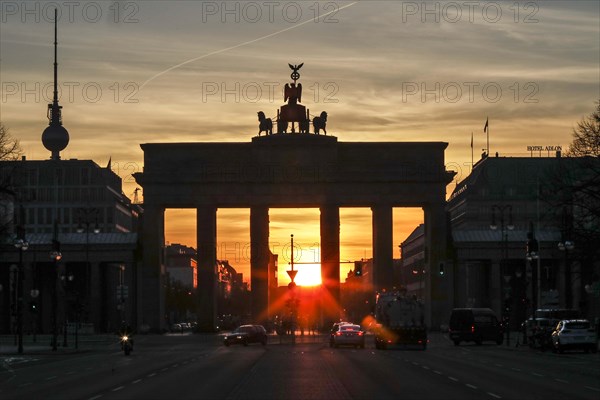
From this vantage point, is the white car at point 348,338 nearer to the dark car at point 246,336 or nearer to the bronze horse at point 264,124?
the dark car at point 246,336

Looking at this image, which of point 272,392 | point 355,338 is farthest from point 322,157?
point 272,392

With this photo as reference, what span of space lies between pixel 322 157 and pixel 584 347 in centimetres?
6562

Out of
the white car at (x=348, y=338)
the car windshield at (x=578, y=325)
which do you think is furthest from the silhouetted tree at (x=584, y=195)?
the white car at (x=348, y=338)

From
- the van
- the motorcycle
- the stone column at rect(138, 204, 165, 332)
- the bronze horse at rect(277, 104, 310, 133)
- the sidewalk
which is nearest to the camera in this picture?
the motorcycle

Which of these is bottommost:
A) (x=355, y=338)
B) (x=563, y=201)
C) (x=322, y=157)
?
(x=355, y=338)

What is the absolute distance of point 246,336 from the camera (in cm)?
9562

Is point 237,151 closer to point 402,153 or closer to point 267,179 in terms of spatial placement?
point 267,179

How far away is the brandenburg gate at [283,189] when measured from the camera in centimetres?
13088

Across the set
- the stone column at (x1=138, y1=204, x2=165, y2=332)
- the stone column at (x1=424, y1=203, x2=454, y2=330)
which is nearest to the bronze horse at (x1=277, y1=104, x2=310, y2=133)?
the stone column at (x1=138, y1=204, x2=165, y2=332)

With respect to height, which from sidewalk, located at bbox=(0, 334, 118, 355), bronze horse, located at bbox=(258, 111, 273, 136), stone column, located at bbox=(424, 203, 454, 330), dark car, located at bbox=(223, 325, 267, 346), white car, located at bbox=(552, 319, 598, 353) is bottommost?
sidewalk, located at bbox=(0, 334, 118, 355)

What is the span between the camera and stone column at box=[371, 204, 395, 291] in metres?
130

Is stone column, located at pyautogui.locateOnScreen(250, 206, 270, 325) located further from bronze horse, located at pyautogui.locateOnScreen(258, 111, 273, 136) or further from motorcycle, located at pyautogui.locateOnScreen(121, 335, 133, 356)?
motorcycle, located at pyautogui.locateOnScreen(121, 335, 133, 356)

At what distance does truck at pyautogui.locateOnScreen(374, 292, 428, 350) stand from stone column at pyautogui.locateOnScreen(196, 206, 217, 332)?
154ft

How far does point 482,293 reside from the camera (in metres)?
141
